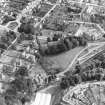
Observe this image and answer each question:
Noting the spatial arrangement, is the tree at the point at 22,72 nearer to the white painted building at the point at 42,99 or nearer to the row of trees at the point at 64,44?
the white painted building at the point at 42,99

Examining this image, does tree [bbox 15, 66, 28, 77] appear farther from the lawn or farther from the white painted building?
the lawn

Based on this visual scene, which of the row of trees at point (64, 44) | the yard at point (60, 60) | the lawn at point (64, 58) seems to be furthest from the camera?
the row of trees at point (64, 44)

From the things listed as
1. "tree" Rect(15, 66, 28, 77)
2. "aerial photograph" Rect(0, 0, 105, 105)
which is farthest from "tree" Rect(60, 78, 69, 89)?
"tree" Rect(15, 66, 28, 77)

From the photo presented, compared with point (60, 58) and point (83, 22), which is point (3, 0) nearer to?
point (83, 22)

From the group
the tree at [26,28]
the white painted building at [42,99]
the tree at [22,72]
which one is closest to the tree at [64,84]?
the white painted building at [42,99]

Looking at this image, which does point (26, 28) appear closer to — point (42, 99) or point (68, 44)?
point (68, 44)

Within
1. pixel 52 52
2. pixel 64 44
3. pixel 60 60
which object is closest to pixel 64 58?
pixel 60 60

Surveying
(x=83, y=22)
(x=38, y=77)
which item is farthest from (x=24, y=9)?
(x=38, y=77)
